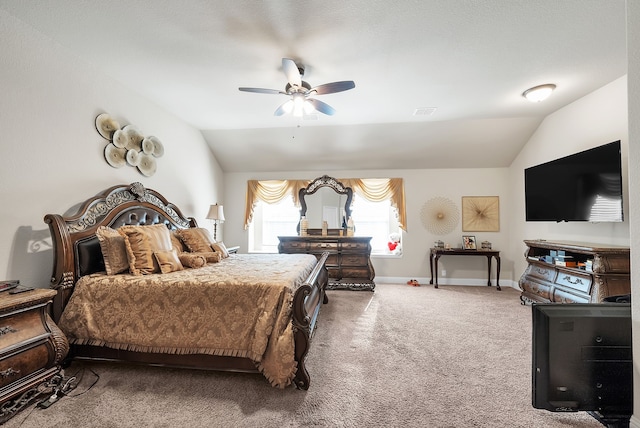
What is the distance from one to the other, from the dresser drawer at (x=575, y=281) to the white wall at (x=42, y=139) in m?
5.33

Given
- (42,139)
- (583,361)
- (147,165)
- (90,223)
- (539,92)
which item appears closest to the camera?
(583,361)

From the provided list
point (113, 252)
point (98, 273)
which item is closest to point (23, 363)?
point (98, 273)

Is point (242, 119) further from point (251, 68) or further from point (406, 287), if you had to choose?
point (406, 287)

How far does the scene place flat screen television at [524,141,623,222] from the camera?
9.57 ft

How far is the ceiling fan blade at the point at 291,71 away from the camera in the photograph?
231cm

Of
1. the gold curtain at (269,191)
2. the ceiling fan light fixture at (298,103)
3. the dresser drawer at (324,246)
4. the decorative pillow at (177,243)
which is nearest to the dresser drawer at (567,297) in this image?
the dresser drawer at (324,246)

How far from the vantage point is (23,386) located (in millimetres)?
1777

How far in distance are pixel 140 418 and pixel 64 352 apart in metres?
0.87

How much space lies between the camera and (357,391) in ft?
6.43

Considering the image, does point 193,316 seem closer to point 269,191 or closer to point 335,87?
point 335,87

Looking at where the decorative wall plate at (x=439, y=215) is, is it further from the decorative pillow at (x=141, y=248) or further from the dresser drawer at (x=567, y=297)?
the decorative pillow at (x=141, y=248)

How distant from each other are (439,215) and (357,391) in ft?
13.6

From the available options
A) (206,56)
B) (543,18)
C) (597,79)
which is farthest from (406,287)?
(206,56)

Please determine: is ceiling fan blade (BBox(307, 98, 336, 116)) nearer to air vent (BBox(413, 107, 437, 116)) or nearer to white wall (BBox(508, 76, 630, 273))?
air vent (BBox(413, 107, 437, 116))
